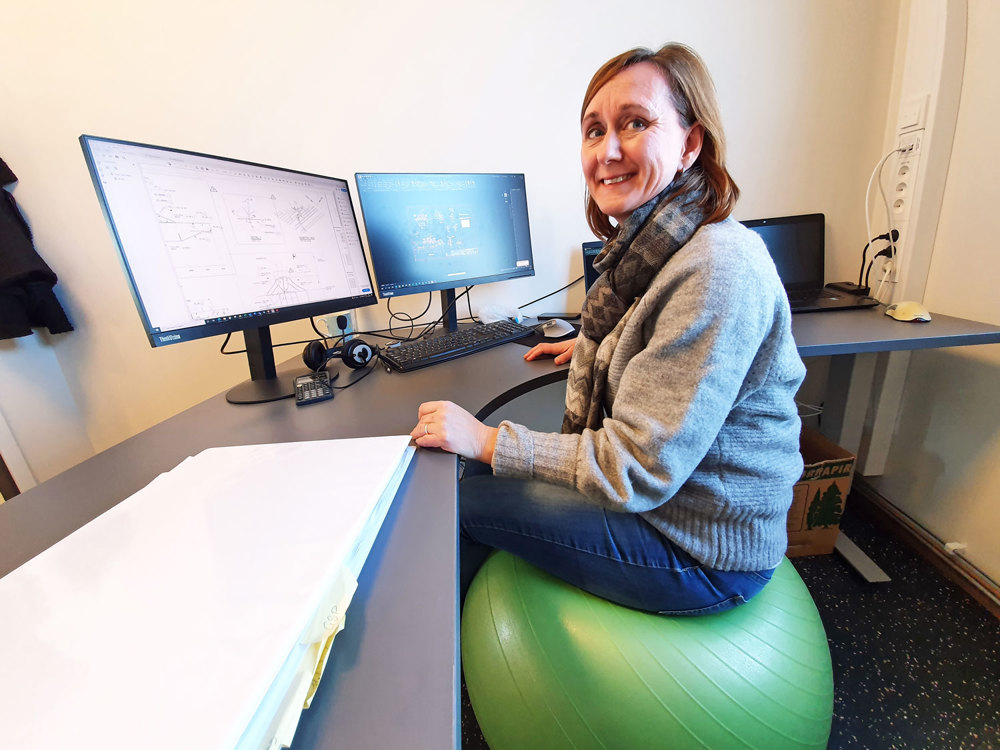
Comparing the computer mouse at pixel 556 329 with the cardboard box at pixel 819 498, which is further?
the cardboard box at pixel 819 498

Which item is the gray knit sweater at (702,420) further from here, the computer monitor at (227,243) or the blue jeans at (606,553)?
the computer monitor at (227,243)

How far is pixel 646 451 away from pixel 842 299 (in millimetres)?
1218

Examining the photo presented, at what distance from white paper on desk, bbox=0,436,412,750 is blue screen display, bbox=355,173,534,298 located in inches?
32.0

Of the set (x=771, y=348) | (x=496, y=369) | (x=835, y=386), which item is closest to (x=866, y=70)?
(x=835, y=386)

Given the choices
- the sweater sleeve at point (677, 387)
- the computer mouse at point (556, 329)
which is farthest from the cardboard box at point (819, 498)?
the sweater sleeve at point (677, 387)

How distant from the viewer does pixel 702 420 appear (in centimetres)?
55

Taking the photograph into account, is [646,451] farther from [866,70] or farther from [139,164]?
[866,70]

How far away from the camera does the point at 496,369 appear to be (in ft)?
3.14

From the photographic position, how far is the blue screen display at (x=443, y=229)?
1.14m

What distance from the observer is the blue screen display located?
45.0 inches

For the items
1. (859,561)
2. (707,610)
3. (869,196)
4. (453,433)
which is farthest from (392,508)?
(869,196)

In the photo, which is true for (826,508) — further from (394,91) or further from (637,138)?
(394,91)

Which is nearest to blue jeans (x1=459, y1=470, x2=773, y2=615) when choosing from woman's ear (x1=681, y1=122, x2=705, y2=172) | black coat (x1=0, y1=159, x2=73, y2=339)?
woman's ear (x1=681, y1=122, x2=705, y2=172)

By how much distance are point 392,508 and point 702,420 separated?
0.42m
